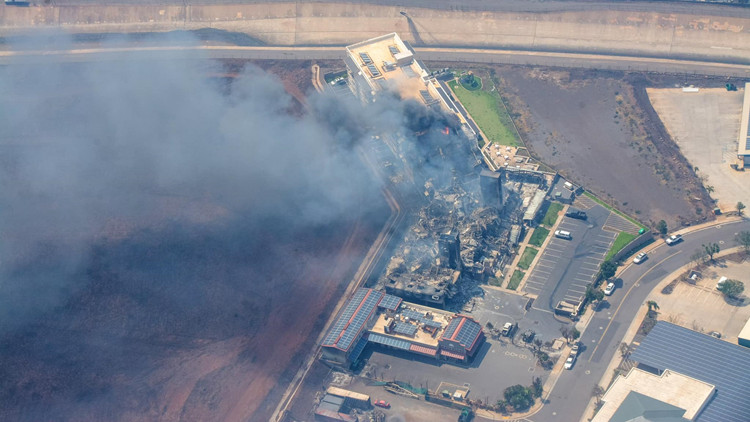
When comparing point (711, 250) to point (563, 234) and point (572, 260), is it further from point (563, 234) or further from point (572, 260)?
point (563, 234)

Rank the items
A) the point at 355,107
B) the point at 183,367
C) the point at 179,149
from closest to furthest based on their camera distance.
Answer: the point at 183,367 → the point at 179,149 → the point at 355,107

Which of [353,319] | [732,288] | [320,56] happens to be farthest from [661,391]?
[320,56]

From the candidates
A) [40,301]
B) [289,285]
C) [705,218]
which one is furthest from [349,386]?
[705,218]

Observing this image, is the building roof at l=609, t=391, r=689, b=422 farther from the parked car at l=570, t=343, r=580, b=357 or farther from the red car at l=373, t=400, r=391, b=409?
the red car at l=373, t=400, r=391, b=409

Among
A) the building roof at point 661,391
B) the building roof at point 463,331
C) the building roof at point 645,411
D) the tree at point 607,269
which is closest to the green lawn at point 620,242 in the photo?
the tree at point 607,269

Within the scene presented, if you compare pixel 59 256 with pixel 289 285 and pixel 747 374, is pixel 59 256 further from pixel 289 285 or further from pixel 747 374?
pixel 747 374

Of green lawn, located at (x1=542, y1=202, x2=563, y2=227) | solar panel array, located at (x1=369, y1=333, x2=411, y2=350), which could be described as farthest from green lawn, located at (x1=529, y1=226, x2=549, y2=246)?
solar panel array, located at (x1=369, y1=333, x2=411, y2=350)

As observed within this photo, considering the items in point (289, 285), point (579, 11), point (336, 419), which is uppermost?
point (579, 11)
